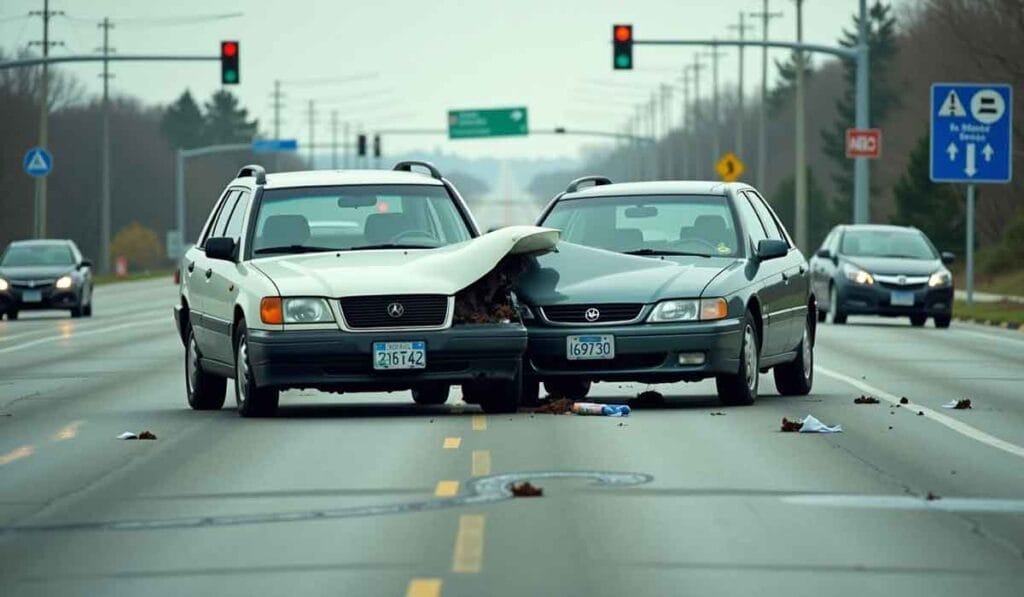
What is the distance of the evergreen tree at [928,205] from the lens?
70625mm

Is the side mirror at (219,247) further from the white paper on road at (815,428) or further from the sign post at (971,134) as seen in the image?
the sign post at (971,134)

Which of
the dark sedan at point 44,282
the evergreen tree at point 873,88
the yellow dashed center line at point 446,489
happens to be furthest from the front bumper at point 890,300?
the evergreen tree at point 873,88

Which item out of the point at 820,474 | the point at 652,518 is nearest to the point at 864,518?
the point at 652,518

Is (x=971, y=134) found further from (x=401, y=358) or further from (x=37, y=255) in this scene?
(x=401, y=358)

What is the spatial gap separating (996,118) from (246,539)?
111 feet

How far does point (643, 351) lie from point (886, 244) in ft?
71.9

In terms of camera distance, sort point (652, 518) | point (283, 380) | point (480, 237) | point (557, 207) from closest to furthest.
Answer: point (652, 518)
point (283, 380)
point (480, 237)
point (557, 207)

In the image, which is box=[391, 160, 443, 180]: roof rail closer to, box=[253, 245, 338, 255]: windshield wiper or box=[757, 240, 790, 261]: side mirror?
box=[253, 245, 338, 255]: windshield wiper

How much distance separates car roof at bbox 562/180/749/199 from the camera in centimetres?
2027

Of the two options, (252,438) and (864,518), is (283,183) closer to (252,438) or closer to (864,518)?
(252,438)

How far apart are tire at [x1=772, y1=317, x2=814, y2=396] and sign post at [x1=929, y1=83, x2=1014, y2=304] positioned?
2276 centimetres

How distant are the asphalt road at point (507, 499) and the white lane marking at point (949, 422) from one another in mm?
78

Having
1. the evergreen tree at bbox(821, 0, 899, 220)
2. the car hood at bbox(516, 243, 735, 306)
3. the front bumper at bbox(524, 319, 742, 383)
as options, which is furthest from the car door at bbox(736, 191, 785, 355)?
the evergreen tree at bbox(821, 0, 899, 220)

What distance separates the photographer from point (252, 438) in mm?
16250
